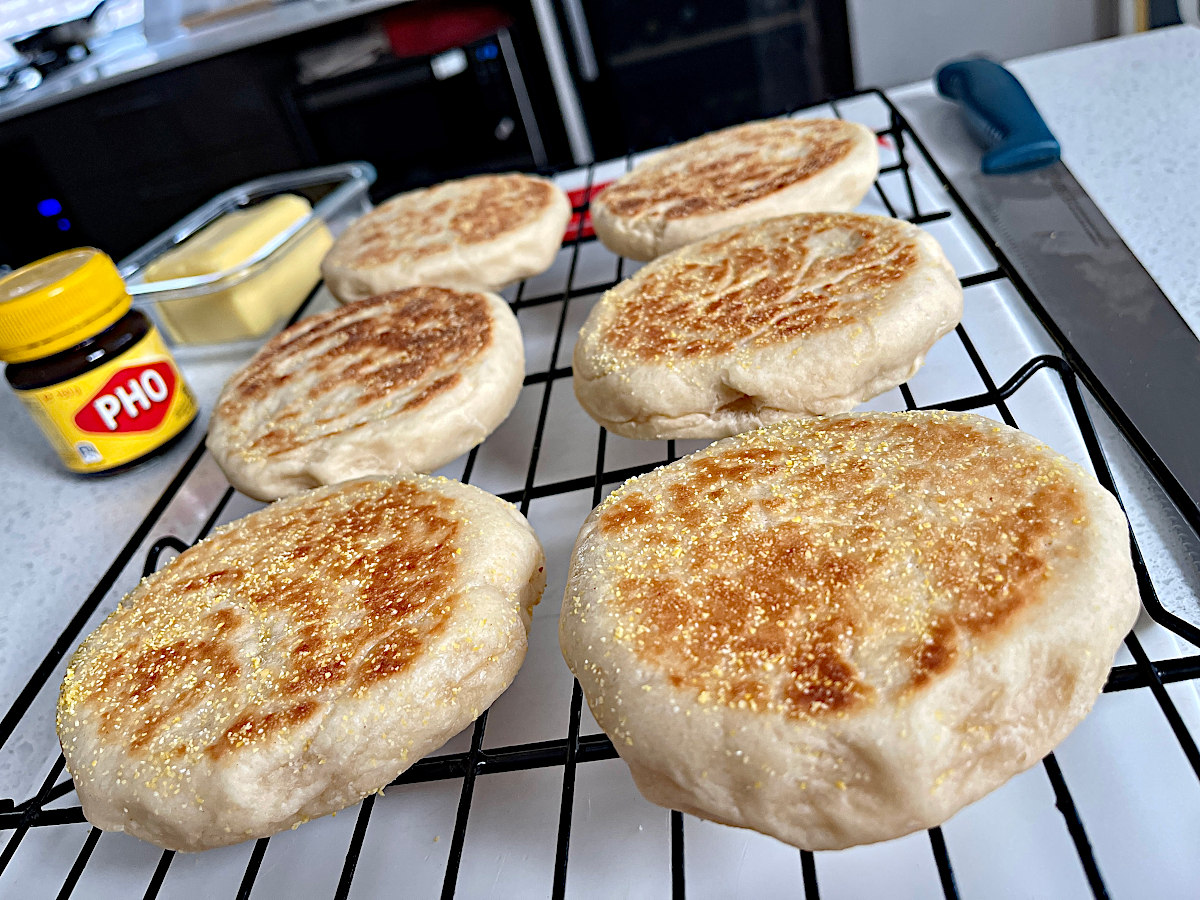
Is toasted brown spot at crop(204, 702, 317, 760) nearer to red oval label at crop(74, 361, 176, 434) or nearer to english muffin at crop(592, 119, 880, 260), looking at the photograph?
red oval label at crop(74, 361, 176, 434)

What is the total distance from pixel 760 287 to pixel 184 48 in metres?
2.83

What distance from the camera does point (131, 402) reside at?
4.01ft

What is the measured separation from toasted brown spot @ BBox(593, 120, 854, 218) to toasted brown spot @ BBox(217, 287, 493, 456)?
0.31m

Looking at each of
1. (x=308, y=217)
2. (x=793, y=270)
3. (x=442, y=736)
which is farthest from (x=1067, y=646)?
(x=308, y=217)

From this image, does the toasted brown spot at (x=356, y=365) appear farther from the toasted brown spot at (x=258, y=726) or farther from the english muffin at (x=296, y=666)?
the toasted brown spot at (x=258, y=726)

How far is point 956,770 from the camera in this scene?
0.58m

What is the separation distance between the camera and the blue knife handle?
1275mm

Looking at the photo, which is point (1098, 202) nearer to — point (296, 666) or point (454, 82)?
point (296, 666)

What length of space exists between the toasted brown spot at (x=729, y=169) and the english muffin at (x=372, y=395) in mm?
295

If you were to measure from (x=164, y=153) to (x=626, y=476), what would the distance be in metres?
2.84

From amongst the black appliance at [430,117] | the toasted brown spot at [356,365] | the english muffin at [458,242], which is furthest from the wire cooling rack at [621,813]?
the black appliance at [430,117]

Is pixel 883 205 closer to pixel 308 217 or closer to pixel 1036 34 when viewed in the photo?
pixel 308 217

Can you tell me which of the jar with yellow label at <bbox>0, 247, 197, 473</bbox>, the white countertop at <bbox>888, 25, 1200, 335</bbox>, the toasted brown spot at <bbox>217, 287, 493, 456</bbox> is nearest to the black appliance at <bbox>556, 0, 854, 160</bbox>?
Answer: the white countertop at <bbox>888, 25, 1200, 335</bbox>

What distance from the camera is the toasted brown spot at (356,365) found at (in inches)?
42.8
